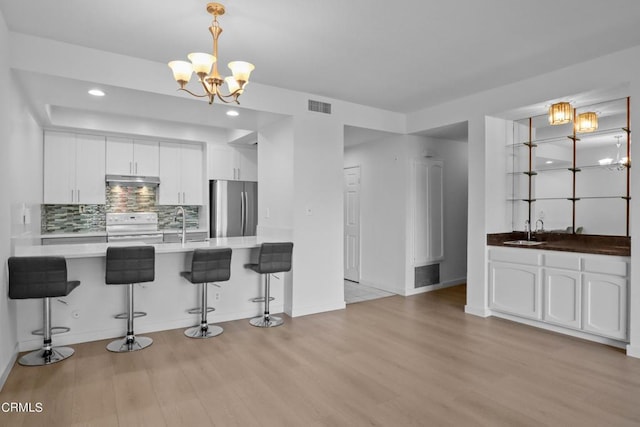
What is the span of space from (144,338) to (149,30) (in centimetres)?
298

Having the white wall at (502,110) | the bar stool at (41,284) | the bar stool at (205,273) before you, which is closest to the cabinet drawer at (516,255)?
the white wall at (502,110)

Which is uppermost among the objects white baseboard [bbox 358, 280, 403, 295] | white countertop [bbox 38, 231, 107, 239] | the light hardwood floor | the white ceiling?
the white ceiling

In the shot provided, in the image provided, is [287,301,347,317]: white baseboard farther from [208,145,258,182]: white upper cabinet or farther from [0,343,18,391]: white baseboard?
[208,145,258,182]: white upper cabinet

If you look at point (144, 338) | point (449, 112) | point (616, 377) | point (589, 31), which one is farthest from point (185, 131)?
point (616, 377)

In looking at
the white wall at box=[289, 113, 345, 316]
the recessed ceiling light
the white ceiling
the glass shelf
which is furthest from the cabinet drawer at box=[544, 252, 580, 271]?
the recessed ceiling light

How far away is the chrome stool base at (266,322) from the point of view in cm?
443

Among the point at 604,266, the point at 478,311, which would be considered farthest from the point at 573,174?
the point at 478,311

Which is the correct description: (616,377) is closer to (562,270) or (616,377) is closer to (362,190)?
(562,270)

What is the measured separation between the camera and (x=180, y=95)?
3.97 meters

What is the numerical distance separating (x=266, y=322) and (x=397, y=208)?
2.83 m

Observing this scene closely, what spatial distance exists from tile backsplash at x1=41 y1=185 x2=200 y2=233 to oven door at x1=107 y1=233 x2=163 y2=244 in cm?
41

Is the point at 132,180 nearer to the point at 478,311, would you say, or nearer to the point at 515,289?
the point at 478,311

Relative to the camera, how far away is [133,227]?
637 cm

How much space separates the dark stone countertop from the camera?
12.7 feet
